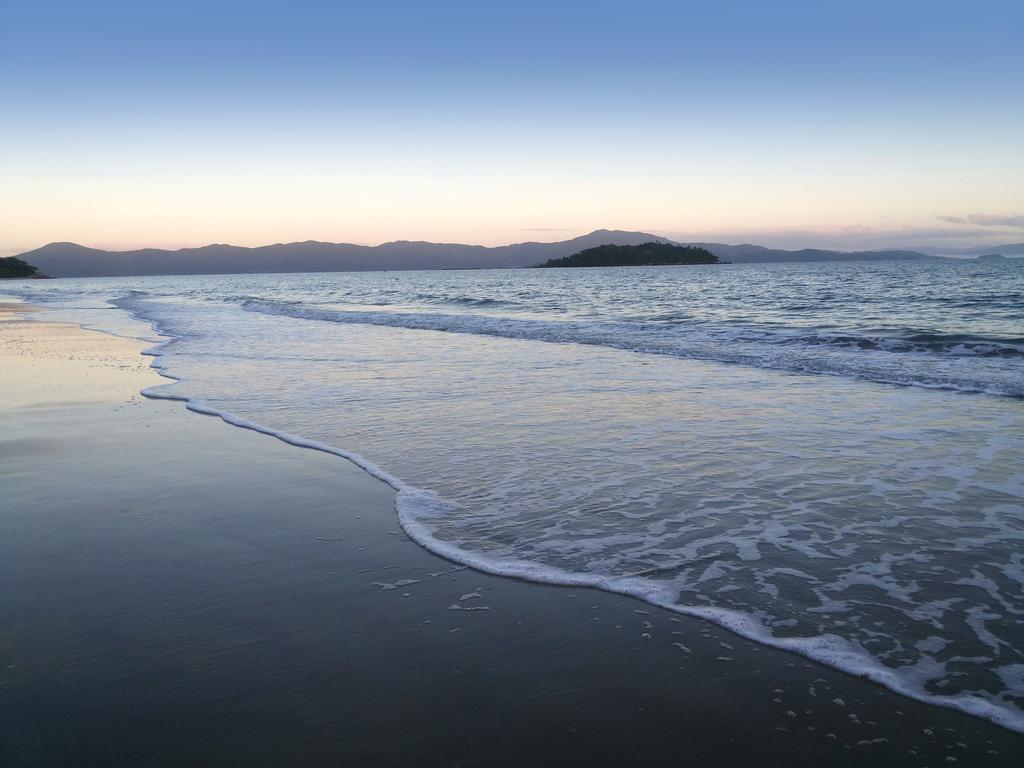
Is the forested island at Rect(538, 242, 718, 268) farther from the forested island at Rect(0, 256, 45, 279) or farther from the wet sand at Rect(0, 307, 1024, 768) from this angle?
the wet sand at Rect(0, 307, 1024, 768)

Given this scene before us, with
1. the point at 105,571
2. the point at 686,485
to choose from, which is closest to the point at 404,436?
the point at 686,485

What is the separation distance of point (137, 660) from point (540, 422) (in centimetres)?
573

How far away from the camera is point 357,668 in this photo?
325cm

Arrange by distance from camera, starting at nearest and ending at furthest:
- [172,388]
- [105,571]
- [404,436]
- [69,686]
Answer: [69,686] → [105,571] → [404,436] → [172,388]

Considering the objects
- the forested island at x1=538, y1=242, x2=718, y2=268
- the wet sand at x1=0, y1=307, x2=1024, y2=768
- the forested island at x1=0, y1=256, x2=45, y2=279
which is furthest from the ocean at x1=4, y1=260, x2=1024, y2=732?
the forested island at x1=538, y1=242, x2=718, y2=268

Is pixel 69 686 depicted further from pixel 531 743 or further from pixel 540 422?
pixel 540 422

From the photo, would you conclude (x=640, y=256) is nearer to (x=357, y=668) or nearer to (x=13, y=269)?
(x=13, y=269)

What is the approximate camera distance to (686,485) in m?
6.06

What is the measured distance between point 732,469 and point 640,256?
164151 mm

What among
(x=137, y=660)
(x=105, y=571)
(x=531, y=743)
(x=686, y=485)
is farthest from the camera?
(x=686, y=485)

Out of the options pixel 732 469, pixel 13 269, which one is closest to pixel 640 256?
pixel 13 269

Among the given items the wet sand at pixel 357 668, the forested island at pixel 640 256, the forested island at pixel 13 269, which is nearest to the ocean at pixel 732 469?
the wet sand at pixel 357 668

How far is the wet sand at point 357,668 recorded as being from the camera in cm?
270

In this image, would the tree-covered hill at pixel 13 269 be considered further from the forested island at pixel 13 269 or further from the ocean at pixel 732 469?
the ocean at pixel 732 469
